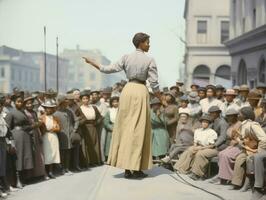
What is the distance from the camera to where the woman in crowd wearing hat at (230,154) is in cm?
Result: 977

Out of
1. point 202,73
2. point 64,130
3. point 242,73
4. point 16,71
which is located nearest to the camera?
point 64,130

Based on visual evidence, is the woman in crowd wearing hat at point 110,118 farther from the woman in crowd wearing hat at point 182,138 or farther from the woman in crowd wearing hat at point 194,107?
the woman in crowd wearing hat at point 194,107

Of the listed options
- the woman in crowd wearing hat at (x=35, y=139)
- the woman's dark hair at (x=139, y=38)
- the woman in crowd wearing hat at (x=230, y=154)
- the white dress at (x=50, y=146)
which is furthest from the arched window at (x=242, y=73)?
the woman's dark hair at (x=139, y=38)

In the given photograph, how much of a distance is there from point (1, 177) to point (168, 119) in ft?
16.2

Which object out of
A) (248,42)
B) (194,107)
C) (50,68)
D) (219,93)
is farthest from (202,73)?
(50,68)

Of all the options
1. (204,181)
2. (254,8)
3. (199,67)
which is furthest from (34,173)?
(199,67)

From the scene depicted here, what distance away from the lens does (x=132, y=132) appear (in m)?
7.77

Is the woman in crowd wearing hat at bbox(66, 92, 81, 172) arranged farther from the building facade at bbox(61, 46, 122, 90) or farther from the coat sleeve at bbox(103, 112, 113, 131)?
the building facade at bbox(61, 46, 122, 90)

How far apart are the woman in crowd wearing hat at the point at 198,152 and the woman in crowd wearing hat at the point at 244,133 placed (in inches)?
44.0

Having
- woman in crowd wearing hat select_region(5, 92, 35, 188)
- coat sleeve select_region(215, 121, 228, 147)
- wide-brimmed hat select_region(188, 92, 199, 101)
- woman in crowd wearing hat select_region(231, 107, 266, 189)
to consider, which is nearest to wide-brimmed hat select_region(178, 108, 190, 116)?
wide-brimmed hat select_region(188, 92, 199, 101)

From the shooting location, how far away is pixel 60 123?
11016mm

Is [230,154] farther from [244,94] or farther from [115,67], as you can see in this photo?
[115,67]

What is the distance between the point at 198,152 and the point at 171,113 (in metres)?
2.15

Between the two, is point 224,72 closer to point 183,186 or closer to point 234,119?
point 234,119
